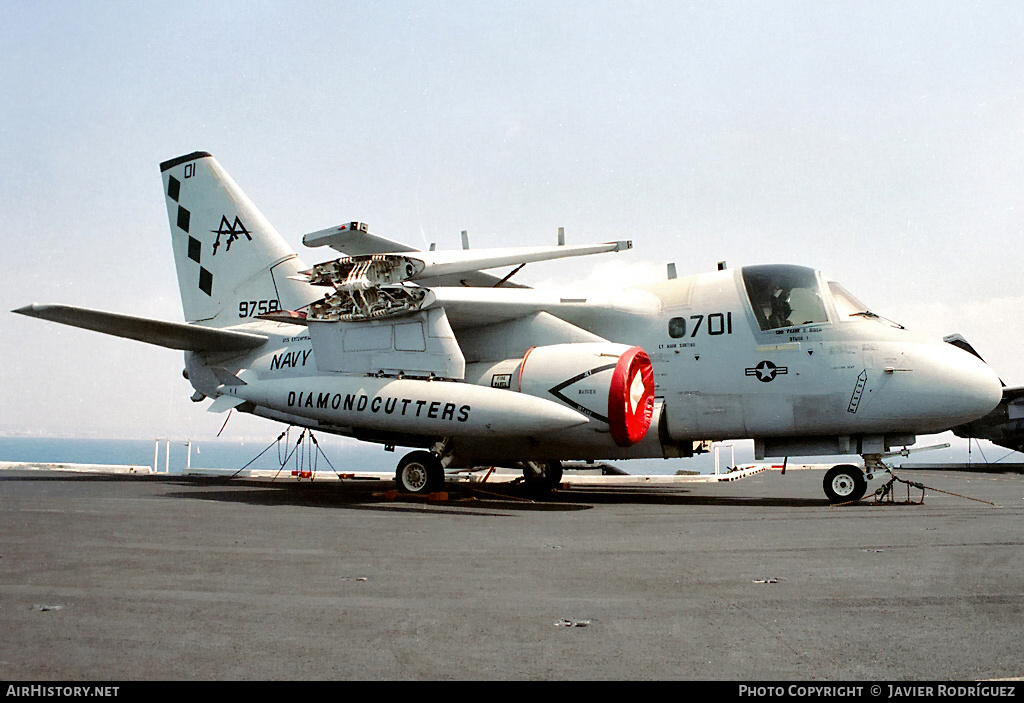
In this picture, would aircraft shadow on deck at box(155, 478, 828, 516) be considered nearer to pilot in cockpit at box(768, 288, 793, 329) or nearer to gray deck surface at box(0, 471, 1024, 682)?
gray deck surface at box(0, 471, 1024, 682)

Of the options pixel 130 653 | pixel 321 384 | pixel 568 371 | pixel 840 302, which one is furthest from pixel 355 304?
pixel 130 653

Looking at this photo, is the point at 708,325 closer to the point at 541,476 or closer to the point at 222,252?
the point at 541,476

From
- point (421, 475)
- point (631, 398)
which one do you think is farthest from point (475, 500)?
point (631, 398)

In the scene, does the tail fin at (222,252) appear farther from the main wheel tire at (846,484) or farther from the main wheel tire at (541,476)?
the main wheel tire at (846,484)

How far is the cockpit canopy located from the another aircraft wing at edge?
10335 mm

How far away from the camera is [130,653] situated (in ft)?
11.9

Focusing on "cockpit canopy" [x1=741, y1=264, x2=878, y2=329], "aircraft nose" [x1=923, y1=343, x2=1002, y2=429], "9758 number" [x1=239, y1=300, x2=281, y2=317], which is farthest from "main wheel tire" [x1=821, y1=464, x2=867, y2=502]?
"9758 number" [x1=239, y1=300, x2=281, y2=317]

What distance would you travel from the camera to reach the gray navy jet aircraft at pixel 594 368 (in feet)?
39.7

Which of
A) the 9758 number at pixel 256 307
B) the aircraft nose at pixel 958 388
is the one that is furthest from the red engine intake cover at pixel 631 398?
the 9758 number at pixel 256 307

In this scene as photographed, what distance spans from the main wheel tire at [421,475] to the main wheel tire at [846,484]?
6.35 metres

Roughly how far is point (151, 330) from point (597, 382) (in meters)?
9.34

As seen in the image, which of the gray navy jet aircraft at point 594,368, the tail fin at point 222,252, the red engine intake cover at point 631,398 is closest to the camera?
the red engine intake cover at point 631,398

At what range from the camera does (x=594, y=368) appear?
12336 mm
